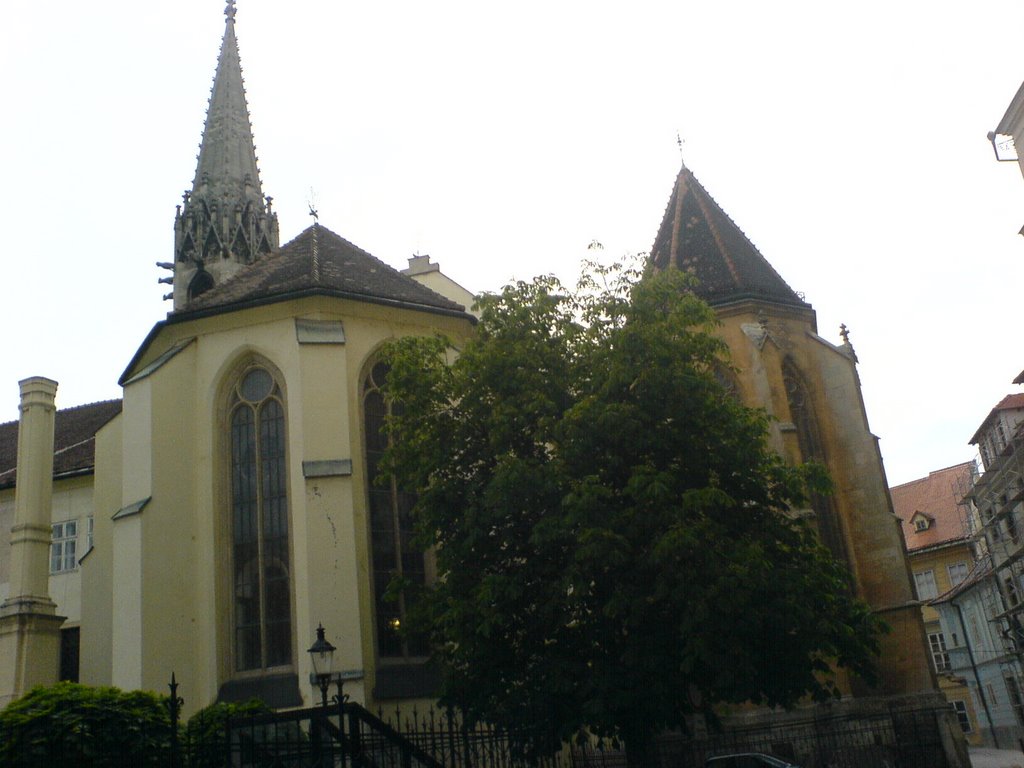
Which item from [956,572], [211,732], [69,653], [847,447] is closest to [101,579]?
[69,653]

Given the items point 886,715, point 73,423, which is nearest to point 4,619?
point 73,423

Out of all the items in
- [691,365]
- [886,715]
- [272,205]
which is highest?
[272,205]

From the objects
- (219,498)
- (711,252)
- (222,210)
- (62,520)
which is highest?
(222,210)

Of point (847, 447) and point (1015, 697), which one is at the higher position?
point (847, 447)

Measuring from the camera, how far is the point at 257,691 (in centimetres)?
1980

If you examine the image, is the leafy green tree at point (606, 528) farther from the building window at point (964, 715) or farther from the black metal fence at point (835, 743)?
the building window at point (964, 715)

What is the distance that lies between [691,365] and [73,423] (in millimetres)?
24372

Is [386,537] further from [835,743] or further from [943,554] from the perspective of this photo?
[943,554]

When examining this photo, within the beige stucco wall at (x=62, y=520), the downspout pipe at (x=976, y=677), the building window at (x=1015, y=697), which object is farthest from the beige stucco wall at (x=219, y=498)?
the downspout pipe at (x=976, y=677)

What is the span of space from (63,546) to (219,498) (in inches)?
390

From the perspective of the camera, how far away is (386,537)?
831 inches

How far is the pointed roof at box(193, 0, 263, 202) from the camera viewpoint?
114ft

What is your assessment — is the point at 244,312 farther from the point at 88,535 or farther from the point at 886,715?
the point at 886,715

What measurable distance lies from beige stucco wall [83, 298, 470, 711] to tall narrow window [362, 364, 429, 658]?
321 millimetres
